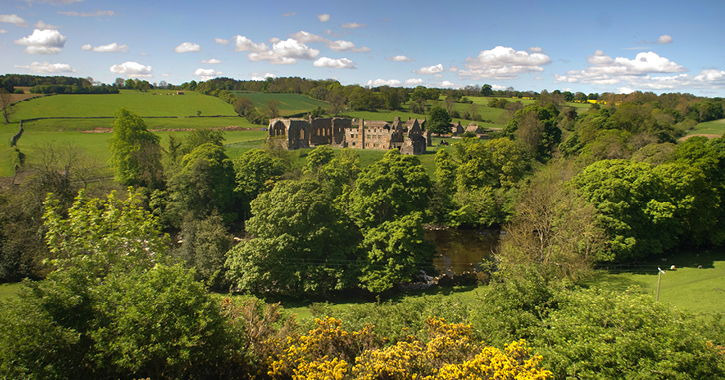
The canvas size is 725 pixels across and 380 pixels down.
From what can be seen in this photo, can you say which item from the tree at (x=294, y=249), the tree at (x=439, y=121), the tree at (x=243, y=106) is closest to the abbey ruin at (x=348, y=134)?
the tree at (x=439, y=121)

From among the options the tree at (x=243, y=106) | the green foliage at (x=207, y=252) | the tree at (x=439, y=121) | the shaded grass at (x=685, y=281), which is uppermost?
the tree at (x=243, y=106)

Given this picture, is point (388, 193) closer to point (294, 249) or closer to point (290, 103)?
point (294, 249)

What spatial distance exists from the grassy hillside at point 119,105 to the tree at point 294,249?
68.5 metres

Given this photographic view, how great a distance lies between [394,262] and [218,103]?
9664 centimetres

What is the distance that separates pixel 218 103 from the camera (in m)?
106

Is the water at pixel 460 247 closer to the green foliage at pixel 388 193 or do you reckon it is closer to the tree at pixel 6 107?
the green foliage at pixel 388 193

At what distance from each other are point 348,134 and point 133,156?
1630 inches

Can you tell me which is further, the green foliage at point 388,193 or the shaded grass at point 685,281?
the green foliage at point 388,193

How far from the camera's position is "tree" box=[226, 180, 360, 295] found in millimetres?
22781

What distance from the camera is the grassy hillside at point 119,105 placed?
239 ft

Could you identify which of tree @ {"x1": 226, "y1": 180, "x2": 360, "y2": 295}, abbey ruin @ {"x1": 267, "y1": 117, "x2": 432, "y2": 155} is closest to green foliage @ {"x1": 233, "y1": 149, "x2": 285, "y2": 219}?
tree @ {"x1": 226, "y1": 180, "x2": 360, "y2": 295}

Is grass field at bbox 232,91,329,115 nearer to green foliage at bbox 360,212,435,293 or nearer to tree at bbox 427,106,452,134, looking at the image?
tree at bbox 427,106,452,134

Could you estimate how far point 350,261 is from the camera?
24953 mm

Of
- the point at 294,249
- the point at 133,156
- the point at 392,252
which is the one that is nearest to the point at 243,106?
the point at 133,156
